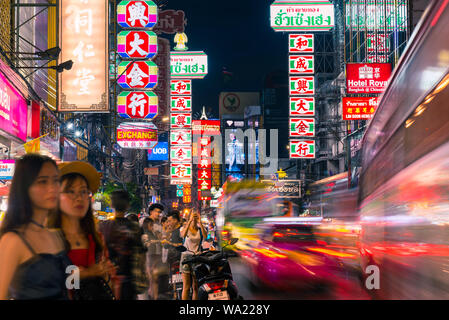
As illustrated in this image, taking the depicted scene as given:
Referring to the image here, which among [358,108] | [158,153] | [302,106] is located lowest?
[158,153]

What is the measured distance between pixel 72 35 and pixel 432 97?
13.7m

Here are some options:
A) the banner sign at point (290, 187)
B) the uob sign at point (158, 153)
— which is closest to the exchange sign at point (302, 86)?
the banner sign at point (290, 187)

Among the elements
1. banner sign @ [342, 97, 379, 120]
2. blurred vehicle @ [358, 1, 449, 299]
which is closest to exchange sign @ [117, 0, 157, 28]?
banner sign @ [342, 97, 379, 120]

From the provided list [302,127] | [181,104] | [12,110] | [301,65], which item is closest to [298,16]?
[301,65]

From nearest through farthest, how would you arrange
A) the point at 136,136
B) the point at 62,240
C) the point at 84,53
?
the point at 62,240
the point at 84,53
the point at 136,136

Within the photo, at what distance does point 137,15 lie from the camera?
20906 millimetres

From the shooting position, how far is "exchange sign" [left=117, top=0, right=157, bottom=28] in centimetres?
2083

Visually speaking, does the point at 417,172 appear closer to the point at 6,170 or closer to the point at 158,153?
the point at 6,170

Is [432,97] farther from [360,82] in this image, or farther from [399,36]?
[399,36]

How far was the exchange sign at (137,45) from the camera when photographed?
814 inches

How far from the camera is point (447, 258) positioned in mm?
4031

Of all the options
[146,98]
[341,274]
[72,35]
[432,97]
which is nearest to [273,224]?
[341,274]

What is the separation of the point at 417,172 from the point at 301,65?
22189 mm

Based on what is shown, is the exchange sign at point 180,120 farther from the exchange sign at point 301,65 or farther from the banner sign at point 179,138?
the exchange sign at point 301,65
